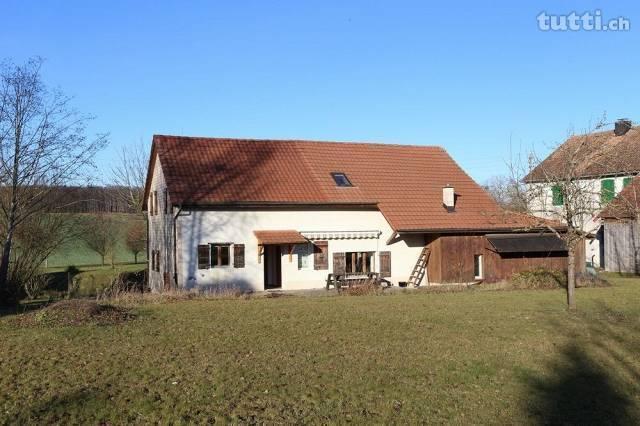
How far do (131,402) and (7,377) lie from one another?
2.31 meters

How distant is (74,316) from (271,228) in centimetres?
1441

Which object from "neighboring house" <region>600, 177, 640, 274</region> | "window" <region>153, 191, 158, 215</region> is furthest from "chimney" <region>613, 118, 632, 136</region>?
"window" <region>153, 191, 158, 215</region>

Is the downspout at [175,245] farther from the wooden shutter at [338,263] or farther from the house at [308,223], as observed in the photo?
the wooden shutter at [338,263]

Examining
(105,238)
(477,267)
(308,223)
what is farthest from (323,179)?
(105,238)

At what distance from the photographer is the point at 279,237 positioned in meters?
27.1

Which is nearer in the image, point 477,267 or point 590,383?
point 590,383

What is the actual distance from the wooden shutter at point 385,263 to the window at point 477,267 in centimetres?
385

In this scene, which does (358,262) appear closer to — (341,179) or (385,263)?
(385,263)

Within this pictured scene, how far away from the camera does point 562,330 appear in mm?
13539

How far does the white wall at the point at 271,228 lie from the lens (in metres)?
26.2

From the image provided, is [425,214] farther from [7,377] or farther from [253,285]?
[7,377]

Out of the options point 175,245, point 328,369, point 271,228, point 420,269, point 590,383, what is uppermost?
point 271,228

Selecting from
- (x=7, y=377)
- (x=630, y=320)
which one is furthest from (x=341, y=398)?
(x=630, y=320)

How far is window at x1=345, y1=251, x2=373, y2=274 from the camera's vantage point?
2906 cm
